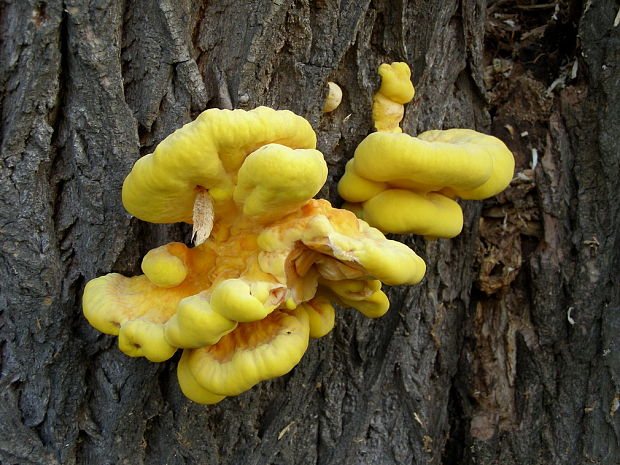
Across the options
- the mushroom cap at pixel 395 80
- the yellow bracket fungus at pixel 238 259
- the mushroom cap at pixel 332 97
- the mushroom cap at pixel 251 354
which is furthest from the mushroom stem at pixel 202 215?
Result: the mushroom cap at pixel 395 80

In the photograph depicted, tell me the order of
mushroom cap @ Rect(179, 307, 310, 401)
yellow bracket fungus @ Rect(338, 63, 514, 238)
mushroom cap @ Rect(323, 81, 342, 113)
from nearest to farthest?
mushroom cap @ Rect(179, 307, 310, 401), yellow bracket fungus @ Rect(338, 63, 514, 238), mushroom cap @ Rect(323, 81, 342, 113)

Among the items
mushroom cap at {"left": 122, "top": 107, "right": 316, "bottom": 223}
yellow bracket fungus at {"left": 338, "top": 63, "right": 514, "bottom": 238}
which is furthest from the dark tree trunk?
mushroom cap at {"left": 122, "top": 107, "right": 316, "bottom": 223}

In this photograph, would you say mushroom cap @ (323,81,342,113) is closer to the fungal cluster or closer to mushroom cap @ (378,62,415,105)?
mushroom cap @ (378,62,415,105)

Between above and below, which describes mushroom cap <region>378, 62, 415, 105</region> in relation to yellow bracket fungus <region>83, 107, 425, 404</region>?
above

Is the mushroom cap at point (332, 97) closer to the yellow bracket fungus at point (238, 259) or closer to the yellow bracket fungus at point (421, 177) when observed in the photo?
the yellow bracket fungus at point (421, 177)

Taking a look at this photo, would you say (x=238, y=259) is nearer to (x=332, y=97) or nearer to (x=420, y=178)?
(x=420, y=178)

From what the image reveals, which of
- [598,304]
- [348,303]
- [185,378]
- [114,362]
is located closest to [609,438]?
[598,304]
